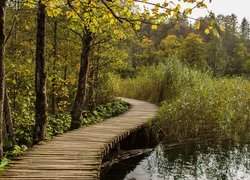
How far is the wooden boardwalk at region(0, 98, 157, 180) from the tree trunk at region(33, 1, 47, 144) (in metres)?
0.50

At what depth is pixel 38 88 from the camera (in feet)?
24.0

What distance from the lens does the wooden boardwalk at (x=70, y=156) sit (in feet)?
15.7

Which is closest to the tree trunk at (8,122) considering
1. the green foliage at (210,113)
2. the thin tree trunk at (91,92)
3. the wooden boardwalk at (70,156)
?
the wooden boardwalk at (70,156)

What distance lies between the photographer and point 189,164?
321 inches

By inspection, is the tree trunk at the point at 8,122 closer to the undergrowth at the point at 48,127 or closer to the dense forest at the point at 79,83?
the dense forest at the point at 79,83

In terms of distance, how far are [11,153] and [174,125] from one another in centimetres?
480

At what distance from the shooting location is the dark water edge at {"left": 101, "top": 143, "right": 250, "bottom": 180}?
7402 mm

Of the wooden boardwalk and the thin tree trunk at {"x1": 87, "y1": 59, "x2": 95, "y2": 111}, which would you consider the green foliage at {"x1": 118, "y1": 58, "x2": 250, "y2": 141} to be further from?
the thin tree trunk at {"x1": 87, "y1": 59, "x2": 95, "y2": 111}

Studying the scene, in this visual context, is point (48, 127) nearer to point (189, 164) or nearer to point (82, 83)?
point (82, 83)

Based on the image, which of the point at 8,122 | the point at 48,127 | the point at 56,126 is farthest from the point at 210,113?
the point at 8,122

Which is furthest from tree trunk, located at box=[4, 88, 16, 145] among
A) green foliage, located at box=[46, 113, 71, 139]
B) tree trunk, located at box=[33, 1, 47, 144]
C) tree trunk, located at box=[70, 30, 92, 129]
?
tree trunk, located at box=[70, 30, 92, 129]

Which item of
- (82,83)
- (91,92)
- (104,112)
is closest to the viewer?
(82,83)

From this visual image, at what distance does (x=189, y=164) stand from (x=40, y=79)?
4185 mm

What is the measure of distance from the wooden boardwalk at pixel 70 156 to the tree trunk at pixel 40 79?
0.50m
